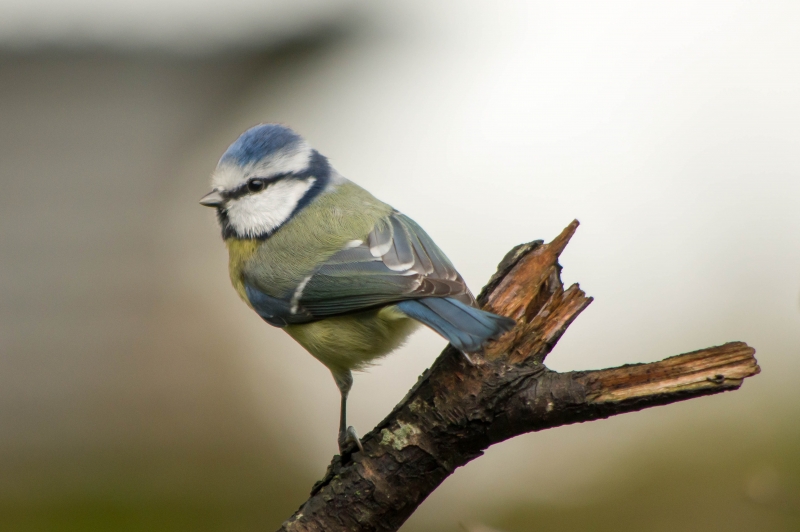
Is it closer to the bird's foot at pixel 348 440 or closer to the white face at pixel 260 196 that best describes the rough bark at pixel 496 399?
the bird's foot at pixel 348 440

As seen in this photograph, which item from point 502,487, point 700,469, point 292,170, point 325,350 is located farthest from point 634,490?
point 292,170

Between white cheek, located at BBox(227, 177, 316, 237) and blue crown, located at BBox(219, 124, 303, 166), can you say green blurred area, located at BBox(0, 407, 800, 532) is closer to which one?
white cheek, located at BBox(227, 177, 316, 237)

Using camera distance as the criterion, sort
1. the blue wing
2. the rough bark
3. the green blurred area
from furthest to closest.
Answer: the green blurred area
the blue wing
the rough bark

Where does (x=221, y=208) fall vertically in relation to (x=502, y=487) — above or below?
above

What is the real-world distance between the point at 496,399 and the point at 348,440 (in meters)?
0.47

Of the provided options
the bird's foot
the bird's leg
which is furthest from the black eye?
the bird's foot

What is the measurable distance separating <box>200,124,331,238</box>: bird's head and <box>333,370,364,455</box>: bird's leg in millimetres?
498

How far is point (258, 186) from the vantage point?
2.27m

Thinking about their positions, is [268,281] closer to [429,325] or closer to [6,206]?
[429,325]

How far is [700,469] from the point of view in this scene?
3062 millimetres

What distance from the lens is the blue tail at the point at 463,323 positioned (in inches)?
57.4

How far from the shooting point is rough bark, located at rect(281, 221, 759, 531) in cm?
134

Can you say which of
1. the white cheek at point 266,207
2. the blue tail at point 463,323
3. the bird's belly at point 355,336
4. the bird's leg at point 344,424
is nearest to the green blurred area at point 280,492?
the bird's leg at point 344,424

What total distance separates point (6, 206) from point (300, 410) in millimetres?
2584
